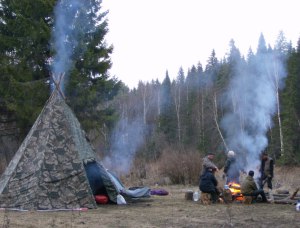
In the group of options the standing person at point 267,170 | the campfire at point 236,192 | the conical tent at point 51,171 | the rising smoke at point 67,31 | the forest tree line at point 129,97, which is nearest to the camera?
the conical tent at point 51,171

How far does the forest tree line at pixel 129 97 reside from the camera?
20.0m

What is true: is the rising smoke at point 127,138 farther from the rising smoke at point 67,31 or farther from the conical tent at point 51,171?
the conical tent at point 51,171

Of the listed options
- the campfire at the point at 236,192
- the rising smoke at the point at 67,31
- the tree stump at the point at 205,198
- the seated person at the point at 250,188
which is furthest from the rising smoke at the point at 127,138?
the seated person at the point at 250,188

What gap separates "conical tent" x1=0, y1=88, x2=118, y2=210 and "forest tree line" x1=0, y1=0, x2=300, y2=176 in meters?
4.76

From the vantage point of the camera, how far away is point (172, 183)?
21328 mm

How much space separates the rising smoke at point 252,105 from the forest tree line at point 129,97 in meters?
0.16

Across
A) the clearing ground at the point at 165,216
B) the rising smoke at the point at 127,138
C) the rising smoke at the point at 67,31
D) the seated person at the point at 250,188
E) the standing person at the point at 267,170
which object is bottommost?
the clearing ground at the point at 165,216

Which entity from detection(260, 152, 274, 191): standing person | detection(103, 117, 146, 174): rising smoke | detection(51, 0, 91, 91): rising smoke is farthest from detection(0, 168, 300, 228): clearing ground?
detection(103, 117, 146, 174): rising smoke

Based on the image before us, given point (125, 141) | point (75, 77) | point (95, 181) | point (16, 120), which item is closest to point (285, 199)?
point (95, 181)

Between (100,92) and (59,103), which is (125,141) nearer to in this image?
(100,92)

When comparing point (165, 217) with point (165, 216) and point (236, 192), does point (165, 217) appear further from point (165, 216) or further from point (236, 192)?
point (236, 192)

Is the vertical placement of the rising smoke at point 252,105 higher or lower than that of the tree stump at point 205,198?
higher

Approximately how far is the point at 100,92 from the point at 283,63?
15.8 m

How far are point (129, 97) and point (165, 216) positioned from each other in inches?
1887
